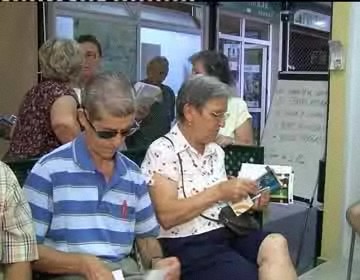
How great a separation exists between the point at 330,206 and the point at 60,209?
2394 millimetres

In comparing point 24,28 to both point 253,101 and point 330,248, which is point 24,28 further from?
point 330,248

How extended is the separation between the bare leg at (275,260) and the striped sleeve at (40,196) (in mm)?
767

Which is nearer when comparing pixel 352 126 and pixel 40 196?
pixel 40 196

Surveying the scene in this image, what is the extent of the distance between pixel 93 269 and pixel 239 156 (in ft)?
3.40

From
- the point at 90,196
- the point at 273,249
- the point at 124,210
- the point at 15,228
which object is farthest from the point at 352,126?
the point at 15,228

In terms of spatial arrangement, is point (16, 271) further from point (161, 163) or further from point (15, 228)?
point (161, 163)

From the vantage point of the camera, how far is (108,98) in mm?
1591

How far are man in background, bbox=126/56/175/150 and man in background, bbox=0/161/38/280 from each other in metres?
0.72

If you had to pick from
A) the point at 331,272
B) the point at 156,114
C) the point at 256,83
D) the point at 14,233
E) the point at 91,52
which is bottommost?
the point at 331,272

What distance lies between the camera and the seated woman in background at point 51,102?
2293 millimetres

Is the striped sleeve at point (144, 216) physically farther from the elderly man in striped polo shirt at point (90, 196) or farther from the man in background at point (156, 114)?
the man in background at point (156, 114)

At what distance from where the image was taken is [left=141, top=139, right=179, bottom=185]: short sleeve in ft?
6.35

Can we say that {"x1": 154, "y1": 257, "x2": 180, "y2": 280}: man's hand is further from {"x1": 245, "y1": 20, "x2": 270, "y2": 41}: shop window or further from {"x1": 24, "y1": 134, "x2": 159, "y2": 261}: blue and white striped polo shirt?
{"x1": 245, "y1": 20, "x2": 270, "y2": 41}: shop window

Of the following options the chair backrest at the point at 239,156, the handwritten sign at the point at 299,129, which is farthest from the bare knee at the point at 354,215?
the handwritten sign at the point at 299,129
